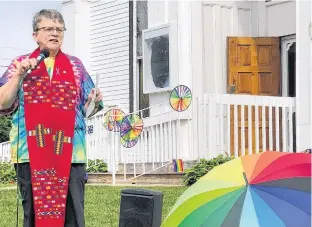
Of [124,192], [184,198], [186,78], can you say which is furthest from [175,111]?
[184,198]

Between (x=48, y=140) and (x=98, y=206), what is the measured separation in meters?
4.43

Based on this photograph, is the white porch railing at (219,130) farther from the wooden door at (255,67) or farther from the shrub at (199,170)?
the wooden door at (255,67)

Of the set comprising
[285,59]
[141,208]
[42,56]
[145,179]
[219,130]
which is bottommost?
[145,179]

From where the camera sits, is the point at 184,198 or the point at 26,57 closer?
the point at 184,198

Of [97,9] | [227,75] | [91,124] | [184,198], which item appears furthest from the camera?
[97,9]

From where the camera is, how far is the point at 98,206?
27.4 ft

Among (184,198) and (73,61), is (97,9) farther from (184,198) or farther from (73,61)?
(184,198)

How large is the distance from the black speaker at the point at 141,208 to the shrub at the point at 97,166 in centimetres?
941

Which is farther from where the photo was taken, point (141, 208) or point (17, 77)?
point (141, 208)

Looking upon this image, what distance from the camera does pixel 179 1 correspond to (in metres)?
13.3

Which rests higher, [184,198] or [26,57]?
[26,57]

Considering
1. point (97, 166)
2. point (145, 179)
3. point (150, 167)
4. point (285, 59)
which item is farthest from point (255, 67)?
point (97, 166)

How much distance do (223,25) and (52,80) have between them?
10.1 m

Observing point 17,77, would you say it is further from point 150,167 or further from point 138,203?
point 150,167
